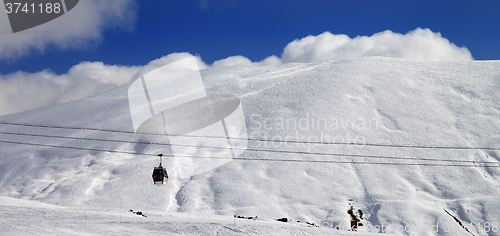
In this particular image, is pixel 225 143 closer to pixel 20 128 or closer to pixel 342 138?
pixel 342 138

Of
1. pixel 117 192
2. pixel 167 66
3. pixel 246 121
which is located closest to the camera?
pixel 117 192

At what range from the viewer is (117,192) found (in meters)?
73.4

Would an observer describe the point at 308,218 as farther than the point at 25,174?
No

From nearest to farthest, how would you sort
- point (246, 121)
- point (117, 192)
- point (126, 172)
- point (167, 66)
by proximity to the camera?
point (117, 192), point (126, 172), point (246, 121), point (167, 66)

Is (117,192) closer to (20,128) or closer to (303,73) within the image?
(20,128)

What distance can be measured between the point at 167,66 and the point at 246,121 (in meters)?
74.3

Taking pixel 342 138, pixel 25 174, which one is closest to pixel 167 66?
pixel 25 174

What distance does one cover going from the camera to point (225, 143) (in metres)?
95.4

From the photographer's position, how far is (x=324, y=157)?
87.5 m

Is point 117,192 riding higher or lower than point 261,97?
lower

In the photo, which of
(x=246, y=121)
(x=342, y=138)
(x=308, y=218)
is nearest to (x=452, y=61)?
(x=342, y=138)

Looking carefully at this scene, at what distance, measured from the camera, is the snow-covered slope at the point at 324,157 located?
2677 inches

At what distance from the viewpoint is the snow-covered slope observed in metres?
68.0

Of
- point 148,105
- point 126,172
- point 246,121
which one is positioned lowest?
point 126,172
